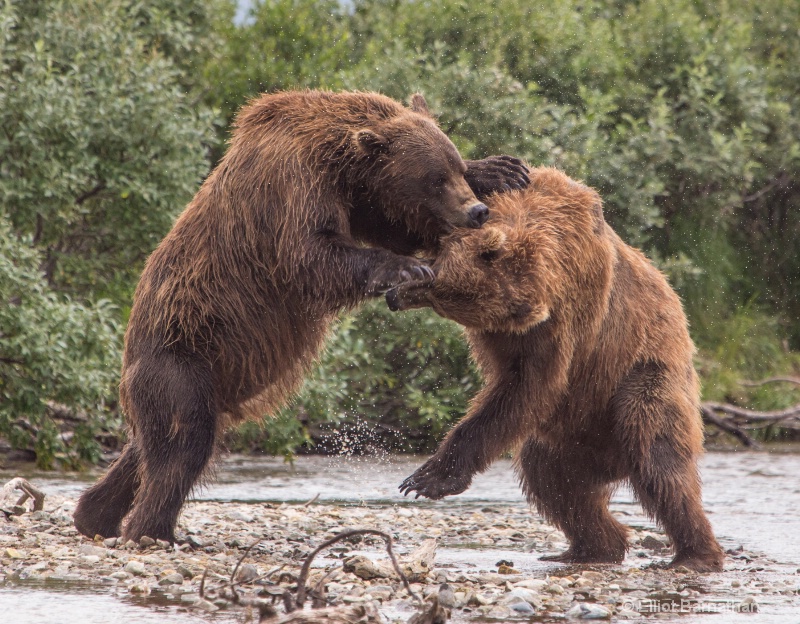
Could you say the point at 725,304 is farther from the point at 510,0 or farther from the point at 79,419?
the point at 79,419

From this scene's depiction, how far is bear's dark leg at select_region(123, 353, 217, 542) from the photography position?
5.88 m

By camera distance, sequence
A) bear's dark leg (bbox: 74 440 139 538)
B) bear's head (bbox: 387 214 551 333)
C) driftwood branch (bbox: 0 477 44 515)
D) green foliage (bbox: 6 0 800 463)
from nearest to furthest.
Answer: bear's head (bbox: 387 214 551 333), bear's dark leg (bbox: 74 440 139 538), driftwood branch (bbox: 0 477 44 515), green foliage (bbox: 6 0 800 463)

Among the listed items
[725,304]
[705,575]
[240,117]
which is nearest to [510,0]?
[725,304]

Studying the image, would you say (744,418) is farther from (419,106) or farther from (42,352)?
(419,106)

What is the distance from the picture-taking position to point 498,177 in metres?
6.15

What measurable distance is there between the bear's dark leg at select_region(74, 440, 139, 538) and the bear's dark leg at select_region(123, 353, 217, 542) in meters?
0.47

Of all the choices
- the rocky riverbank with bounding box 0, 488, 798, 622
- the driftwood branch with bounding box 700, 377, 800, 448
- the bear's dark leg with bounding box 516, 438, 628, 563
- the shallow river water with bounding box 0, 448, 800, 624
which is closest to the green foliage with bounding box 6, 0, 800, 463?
the shallow river water with bounding box 0, 448, 800, 624

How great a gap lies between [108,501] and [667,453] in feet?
9.70

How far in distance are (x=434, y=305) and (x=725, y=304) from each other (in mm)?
12381

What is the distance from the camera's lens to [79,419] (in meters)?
11.4

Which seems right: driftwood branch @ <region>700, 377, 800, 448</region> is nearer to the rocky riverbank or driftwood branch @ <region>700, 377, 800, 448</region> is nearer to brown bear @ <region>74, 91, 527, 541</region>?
the rocky riverbank

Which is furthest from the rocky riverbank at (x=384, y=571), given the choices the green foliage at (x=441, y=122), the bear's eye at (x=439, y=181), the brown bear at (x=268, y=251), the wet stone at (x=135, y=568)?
the green foliage at (x=441, y=122)

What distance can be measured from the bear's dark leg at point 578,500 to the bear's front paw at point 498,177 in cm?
141

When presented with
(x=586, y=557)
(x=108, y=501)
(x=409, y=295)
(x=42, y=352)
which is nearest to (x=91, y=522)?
(x=108, y=501)
